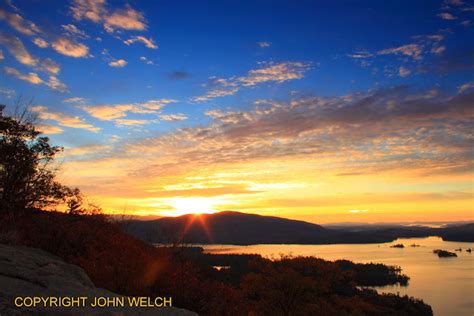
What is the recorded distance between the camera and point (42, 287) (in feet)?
28.6

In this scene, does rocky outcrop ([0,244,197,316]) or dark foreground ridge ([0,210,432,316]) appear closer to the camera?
rocky outcrop ([0,244,197,316])

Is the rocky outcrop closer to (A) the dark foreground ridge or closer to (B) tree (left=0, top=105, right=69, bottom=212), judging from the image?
(A) the dark foreground ridge

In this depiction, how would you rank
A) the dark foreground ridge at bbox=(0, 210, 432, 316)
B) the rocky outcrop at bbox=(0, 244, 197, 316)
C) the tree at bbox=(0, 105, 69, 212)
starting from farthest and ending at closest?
the tree at bbox=(0, 105, 69, 212), the dark foreground ridge at bbox=(0, 210, 432, 316), the rocky outcrop at bbox=(0, 244, 197, 316)

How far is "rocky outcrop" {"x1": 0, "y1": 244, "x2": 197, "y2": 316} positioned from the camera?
7164mm

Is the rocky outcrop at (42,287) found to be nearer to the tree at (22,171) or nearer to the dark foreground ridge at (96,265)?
the dark foreground ridge at (96,265)

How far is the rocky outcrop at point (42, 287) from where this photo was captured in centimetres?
716

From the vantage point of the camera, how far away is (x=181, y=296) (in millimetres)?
14836

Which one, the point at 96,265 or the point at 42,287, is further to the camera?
the point at 96,265

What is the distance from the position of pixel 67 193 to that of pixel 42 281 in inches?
618

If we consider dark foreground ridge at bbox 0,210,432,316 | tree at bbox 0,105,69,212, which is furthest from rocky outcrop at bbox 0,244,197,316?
tree at bbox 0,105,69,212

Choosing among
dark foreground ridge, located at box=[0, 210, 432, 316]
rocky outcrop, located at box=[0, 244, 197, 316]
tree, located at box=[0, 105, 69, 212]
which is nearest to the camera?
rocky outcrop, located at box=[0, 244, 197, 316]

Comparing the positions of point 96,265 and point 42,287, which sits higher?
point 42,287

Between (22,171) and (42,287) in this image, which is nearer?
(42,287)

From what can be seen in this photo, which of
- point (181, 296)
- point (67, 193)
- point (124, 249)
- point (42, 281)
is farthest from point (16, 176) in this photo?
point (42, 281)
